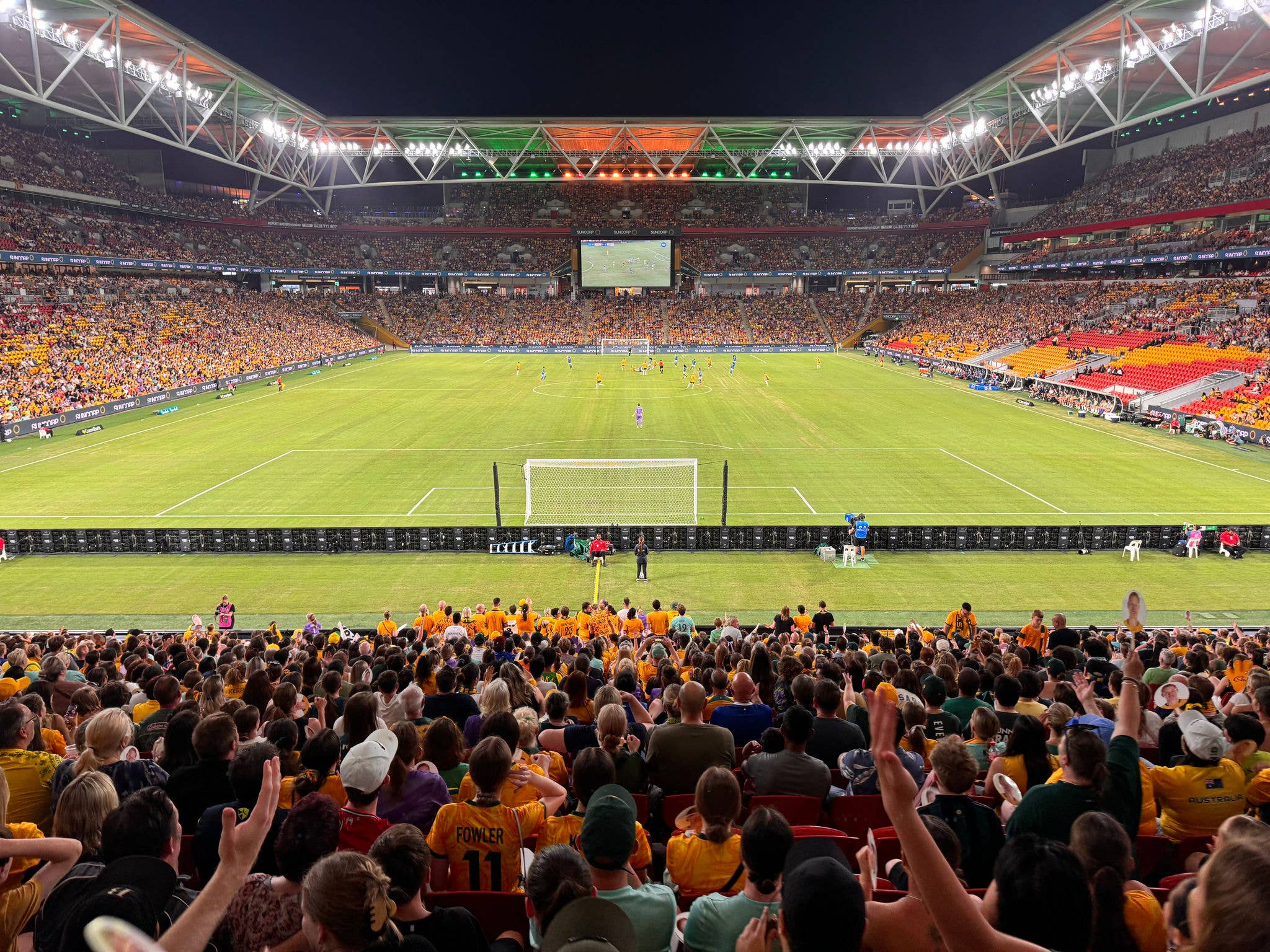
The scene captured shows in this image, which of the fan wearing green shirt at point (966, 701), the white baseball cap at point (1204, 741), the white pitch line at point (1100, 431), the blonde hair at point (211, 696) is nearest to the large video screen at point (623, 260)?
the white pitch line at point (1100, 431)

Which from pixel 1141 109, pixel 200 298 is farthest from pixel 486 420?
pixel 1141 109

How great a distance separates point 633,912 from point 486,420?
4221 cm

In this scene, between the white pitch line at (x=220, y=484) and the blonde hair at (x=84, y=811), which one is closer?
the blonde hair at (x=84, y=811)

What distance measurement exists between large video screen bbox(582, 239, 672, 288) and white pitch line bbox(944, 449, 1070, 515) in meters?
71.9

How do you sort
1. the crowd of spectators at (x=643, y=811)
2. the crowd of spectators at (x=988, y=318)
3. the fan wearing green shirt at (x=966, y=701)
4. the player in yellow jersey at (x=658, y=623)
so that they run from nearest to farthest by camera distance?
the crowd of spectators at (x=643, y=811)
the fan wearing green shirt at (x=966, y=701)
the player in yellow jersey at (x=658, y=623)
the crowd of spectators at (x=988, y=318)

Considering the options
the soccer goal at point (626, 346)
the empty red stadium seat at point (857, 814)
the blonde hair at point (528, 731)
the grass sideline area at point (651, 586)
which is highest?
the soccer goal at point (626, 346)

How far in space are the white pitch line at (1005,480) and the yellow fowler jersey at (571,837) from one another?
87.0 feet

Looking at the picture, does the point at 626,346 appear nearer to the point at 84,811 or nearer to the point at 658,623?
the point at 658,623

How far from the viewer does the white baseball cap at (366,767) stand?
4902 millimetres

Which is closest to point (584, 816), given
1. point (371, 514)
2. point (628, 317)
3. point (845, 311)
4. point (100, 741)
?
point (100, 741)

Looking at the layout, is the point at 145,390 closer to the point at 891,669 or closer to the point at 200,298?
the point at 200,298

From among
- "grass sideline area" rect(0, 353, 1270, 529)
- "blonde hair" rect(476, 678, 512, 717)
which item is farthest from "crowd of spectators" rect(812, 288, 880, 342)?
"blonde hair" rect(476, 678, 512, 717)

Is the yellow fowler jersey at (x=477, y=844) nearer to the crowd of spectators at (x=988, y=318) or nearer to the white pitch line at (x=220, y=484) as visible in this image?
the white pitch line at (x=220, y=484)

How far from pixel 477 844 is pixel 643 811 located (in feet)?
5.29
